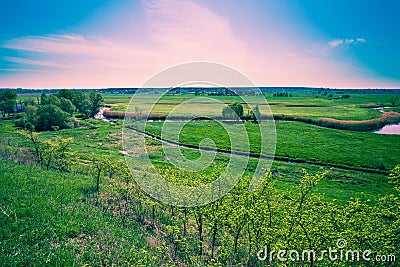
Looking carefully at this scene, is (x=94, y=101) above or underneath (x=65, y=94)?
underneath

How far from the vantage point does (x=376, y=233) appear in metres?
11.2

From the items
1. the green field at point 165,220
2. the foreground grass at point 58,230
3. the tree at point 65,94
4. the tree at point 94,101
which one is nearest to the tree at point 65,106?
the tree at point 65,94

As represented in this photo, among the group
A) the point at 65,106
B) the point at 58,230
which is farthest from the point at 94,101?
the point at 58,230

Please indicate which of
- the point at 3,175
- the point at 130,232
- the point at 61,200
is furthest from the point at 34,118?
the point at 130,232

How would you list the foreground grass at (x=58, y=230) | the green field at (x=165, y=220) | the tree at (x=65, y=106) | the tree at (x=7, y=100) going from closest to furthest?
the foreground grass at (x=58, y=230), the green field at (x=165, y=220), the tree at (x=65, y=106), the tree at (x=7, y=100)

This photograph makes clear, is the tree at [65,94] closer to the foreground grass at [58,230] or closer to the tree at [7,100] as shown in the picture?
the tree at [7,100]

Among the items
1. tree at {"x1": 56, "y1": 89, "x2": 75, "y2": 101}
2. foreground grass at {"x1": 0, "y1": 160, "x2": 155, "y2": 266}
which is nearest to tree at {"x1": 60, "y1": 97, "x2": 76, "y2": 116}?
tree at {"x1": 56, "y1": 89, "x2": 75, "y2": 101}

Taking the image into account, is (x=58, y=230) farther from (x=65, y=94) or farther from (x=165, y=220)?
(x=65, y=94)

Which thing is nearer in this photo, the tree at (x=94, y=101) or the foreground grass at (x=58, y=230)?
the foreground grass at (x=58, y=230)

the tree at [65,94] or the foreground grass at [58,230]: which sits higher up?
the tree at [65,94]

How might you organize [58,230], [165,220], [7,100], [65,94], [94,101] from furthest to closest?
[94,101]
[65,94]
[7,100]
[165,220]
[58,230]

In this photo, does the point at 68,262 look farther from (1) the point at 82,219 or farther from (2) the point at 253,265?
(2) the point at 253,265

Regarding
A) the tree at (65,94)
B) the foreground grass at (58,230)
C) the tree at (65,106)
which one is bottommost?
the foreground grass at (58,230)

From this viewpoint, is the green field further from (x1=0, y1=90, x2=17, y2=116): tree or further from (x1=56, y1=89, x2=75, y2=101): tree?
(x1=0, y1=90, x2=17, y2=116): tree
